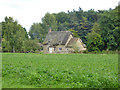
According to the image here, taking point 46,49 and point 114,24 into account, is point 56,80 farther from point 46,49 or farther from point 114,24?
point 46,49

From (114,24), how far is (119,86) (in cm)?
4100

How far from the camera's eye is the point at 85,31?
233ft

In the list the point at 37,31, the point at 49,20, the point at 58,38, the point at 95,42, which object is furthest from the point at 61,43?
the point at 49,20

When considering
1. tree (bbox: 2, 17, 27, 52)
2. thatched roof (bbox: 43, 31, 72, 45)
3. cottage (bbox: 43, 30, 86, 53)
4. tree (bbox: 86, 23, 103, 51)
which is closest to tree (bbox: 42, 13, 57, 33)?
thatched roof (bbox: 43, 31, 72, 45)

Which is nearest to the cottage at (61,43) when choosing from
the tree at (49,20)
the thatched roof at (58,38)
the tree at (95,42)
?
the thatched roof at (58,38)

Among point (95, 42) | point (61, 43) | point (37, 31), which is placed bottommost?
point (95, 42)

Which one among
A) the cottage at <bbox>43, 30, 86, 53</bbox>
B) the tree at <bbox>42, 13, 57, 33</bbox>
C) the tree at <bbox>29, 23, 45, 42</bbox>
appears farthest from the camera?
the tree at <bbox>42, 13, 57, 33</bbox>

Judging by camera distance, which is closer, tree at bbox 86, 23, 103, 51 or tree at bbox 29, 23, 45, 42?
tree at bbox 86, 23, 103, 51

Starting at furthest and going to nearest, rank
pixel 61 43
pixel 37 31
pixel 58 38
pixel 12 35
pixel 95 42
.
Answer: pixel 37 31 → pixel 58 38 → pixel 61 43 → pixel 12 35 → pixel 95 42

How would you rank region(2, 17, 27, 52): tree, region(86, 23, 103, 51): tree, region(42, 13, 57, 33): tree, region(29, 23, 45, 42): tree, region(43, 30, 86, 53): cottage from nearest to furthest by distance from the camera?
region(86, 23, 103, 51): tree
region(2, 17, 27, 52): tree
region(43, 30, 86, 53): cottage
region(29, 23, 45, 42): tree
region(42, 13, 57, 33): tree

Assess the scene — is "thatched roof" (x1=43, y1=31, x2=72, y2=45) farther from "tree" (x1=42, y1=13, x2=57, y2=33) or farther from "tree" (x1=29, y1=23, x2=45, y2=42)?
"tree" (x1=42, y1=13, x2=57, y2=33)

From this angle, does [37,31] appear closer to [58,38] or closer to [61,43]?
[58,38]

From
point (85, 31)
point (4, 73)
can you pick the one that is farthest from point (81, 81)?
point (85, 31)

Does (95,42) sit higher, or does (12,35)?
(12,35)
